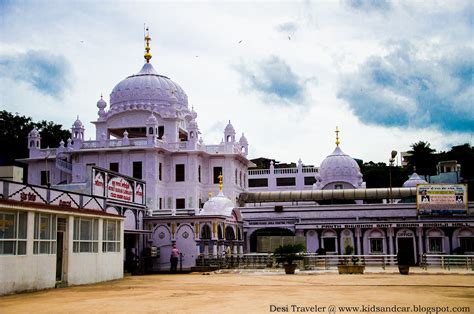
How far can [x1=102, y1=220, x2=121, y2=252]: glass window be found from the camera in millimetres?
27100

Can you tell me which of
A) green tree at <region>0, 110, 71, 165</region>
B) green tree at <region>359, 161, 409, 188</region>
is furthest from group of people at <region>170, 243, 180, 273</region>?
→ green tree at <region>359, 161, 409, 188</region>

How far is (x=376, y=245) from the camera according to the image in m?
45.7

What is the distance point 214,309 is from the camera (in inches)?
563

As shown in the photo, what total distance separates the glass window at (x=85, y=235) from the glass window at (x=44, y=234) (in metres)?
1.79

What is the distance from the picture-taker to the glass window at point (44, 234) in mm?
21594

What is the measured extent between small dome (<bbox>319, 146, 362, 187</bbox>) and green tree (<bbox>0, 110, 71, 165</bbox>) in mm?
30984

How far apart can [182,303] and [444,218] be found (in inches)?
1296

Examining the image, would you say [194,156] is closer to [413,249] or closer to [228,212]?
[228,212]

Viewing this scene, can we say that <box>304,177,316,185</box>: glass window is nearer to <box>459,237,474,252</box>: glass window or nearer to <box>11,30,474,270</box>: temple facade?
<box>11,30,474,270</box>: temple facade

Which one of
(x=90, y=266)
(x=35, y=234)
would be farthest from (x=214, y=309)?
(x=90, y=266)

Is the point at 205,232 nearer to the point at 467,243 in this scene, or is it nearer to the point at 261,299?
the point at 467,243

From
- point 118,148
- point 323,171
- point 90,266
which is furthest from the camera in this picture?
point 323,171

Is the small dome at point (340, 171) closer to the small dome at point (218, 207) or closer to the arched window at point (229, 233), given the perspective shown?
the arched window at point (229, 233)

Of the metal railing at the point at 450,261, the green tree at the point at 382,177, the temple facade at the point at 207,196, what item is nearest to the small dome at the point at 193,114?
the temple facade at the point at 207,196
